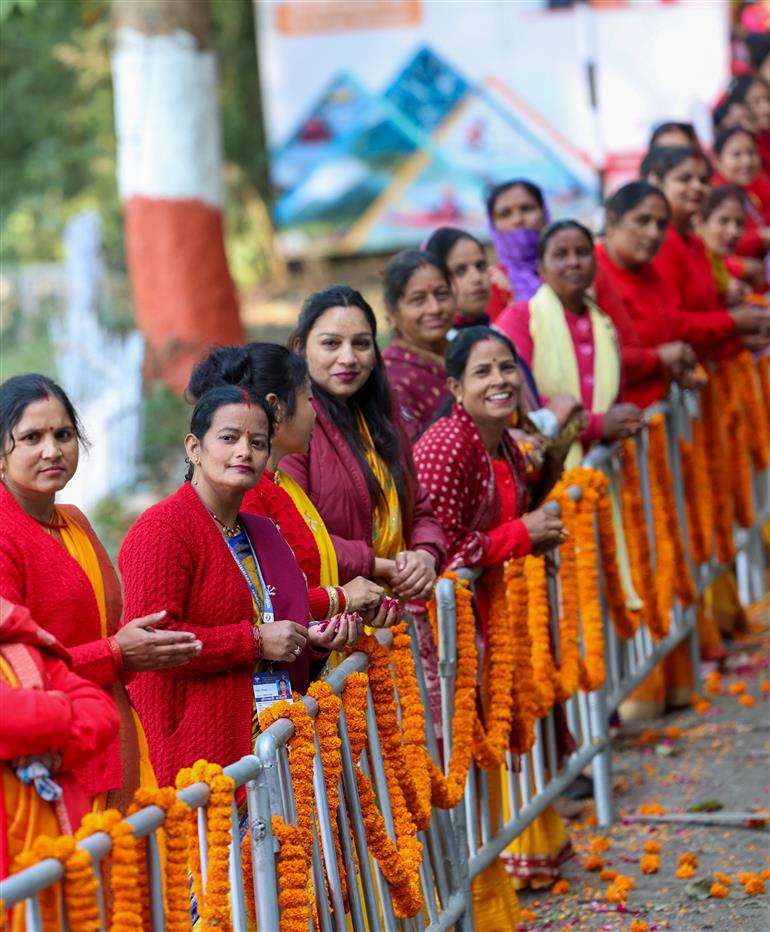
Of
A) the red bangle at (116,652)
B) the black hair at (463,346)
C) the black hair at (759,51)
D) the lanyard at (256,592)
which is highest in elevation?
the black hair at (759,51)

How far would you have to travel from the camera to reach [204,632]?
141 inches

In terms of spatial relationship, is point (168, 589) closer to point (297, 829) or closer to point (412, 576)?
point (297, 829)

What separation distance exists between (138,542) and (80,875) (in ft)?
3.37

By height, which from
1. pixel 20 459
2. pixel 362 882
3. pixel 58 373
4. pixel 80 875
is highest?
pixel 58 373

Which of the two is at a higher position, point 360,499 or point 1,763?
point 360,499

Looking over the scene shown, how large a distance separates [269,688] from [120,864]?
42.2 inches

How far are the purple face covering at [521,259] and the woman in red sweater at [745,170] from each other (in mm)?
2660

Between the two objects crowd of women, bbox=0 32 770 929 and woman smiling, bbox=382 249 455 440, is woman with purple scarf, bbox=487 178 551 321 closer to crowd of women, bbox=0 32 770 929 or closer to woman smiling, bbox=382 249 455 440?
crowd of women, bbox=0 32 770 929

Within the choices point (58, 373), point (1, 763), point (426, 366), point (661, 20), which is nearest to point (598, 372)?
point (426, 366)

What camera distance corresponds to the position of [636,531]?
20.7 ft

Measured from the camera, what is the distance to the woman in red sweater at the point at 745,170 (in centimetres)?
891

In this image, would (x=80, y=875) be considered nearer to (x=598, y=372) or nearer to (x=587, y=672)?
(x=587, y=672)

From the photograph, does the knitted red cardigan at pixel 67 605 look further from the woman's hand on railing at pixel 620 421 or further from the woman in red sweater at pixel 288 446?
the woman's hand on railing at pixel 620 421

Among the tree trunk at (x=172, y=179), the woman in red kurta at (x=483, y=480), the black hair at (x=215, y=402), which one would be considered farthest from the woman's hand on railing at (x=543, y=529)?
the tree trunk at (x=172, y=179)
